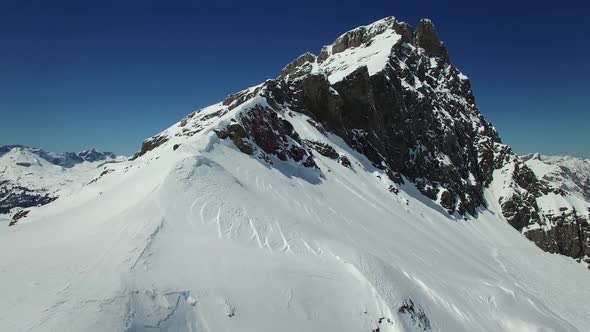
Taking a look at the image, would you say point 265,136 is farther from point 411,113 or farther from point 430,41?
point 430,41

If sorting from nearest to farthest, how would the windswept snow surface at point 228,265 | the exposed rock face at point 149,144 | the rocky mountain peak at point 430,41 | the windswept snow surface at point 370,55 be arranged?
the windswept snow surface at point 228,265
the exposed rock face at point 149,144
the windswept snow surface at point 370,55
the rocky mountain peak at point 430,41

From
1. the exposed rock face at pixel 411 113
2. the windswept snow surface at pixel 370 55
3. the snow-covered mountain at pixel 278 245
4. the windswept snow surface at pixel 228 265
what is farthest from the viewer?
the windswept snow surface at pixel 370 55

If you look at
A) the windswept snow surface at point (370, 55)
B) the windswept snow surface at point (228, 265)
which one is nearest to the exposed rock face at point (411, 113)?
the windswept snow surface at point (370, 55)

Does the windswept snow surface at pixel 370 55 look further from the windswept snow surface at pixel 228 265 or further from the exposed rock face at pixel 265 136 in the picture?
the windswept snow surface at pixel 228 265

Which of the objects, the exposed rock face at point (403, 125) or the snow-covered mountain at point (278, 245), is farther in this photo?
the exposed rock face at point (403, 125)

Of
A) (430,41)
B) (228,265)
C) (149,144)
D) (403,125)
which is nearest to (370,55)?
(403,125)

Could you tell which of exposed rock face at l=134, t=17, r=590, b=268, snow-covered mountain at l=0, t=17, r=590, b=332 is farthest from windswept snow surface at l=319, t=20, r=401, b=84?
snow-covered mountain at l=0, t=17, r=590, b=332
